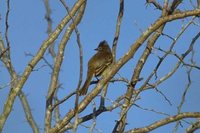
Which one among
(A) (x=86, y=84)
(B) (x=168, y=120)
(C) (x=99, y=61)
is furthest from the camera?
(C) (x=99, y=61)

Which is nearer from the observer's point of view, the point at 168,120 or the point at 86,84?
the point at 168,120

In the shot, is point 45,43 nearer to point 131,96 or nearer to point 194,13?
point 131,96

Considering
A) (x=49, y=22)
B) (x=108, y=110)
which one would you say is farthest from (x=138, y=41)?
(x=49, y=22)

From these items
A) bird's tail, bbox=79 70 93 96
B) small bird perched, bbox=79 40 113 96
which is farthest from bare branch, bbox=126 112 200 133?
small bird perched, bbox=79 40 113 96

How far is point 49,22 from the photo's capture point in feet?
29.4

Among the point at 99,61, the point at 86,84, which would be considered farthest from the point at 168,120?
the point at 99,61

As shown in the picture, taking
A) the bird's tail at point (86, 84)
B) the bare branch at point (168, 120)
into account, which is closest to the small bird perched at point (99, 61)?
the bird's tail at point (86, 84)

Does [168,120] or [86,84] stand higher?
[86,84]

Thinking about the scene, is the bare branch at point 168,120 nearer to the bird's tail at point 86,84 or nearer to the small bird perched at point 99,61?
the bird's tail at point 86,84

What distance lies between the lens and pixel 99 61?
8461mm

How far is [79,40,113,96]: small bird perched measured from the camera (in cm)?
804

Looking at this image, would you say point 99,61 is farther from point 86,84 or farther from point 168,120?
point 168,120

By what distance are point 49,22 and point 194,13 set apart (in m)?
3.33

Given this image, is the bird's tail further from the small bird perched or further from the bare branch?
the bare branch
